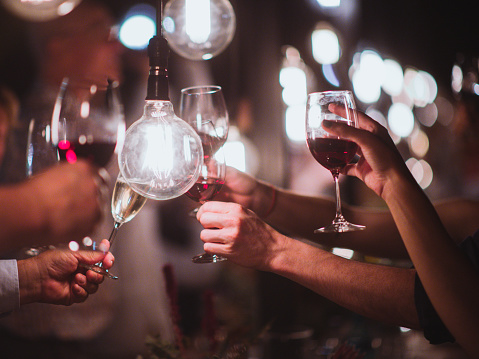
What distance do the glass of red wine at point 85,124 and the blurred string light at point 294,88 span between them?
4291 millimetres

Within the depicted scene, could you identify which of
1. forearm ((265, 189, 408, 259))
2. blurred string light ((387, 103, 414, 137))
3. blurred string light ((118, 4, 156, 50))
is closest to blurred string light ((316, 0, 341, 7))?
blurred string light ((387, 103, 414, 137))

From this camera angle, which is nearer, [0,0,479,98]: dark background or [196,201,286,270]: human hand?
[196,201,286,270]: human hand

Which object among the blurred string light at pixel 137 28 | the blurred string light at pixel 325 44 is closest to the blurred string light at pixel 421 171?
the blurred string light at pixel 325 44

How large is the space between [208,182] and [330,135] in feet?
0.93

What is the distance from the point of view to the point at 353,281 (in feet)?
3.52

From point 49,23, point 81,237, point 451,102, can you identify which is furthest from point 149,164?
point 451,102

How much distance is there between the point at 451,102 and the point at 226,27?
805cm

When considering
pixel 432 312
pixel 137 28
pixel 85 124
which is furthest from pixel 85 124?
pixel 137 28

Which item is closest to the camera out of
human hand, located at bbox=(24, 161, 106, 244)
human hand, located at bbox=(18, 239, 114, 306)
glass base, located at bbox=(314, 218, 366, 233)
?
human hand, located at bbox=(24, 161, 106, 244)

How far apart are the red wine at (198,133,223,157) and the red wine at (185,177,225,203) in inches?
2.9

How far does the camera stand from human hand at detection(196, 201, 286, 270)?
0.98 metres

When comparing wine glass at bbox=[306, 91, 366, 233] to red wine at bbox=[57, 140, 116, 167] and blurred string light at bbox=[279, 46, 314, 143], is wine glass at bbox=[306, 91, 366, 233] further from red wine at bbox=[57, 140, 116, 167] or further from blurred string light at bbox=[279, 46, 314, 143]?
blurred string light at bbox=[279, 46, 314, 143]

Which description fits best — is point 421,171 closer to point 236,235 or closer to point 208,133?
point 208,133

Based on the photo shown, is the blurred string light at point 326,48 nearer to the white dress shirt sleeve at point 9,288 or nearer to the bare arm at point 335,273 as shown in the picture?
the bare arm at point 335,273
